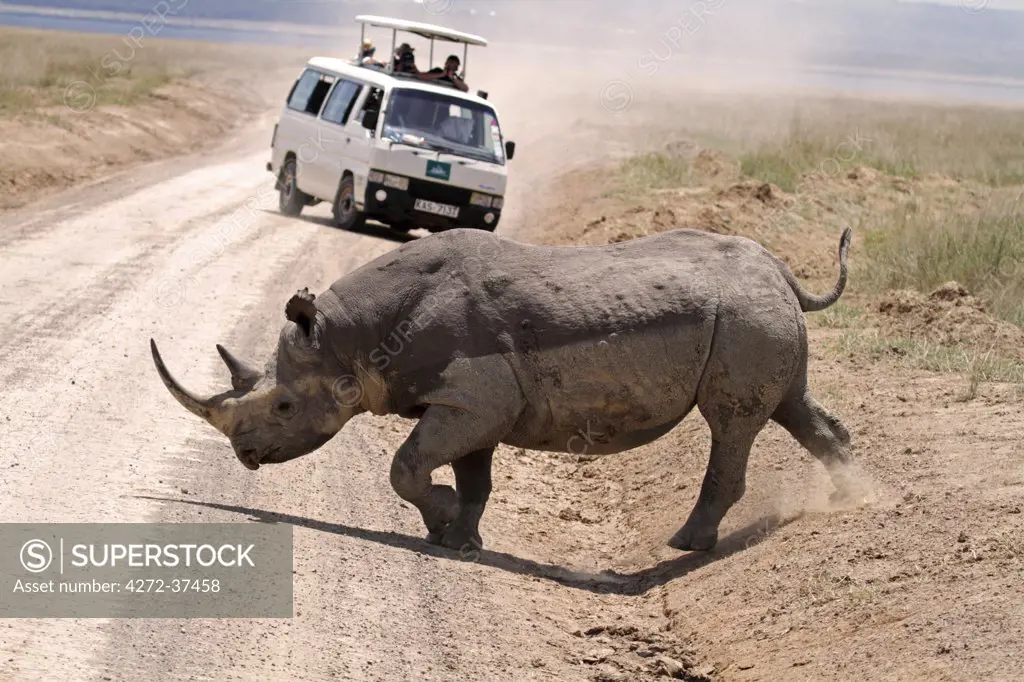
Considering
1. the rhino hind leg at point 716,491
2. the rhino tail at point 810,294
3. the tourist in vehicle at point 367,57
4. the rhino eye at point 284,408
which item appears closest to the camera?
the rhino eye at point 284,408

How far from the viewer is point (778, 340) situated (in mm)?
9078

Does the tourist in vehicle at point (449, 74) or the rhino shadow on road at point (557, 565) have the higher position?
the tourist in vehicle at point (449, 74)

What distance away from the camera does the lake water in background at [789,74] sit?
98.9 metres

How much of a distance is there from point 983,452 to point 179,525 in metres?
4.94

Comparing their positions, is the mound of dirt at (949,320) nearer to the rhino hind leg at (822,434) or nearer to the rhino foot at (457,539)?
the rhino hind leg at (822,434)

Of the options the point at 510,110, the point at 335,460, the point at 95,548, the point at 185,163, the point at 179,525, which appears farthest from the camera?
the point at 510,110

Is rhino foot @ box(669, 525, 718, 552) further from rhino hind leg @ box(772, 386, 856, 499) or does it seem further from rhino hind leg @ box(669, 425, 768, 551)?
rhino hind leg @ box(772, 386, 856, 499)

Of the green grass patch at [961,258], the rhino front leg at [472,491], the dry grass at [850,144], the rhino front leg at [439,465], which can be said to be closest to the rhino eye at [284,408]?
the rhino front leg at [439,465]

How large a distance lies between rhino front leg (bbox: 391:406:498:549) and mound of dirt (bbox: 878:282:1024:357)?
217 inches

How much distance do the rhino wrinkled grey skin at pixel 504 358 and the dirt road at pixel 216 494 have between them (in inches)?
23.2

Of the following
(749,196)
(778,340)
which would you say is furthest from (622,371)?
(749,196)

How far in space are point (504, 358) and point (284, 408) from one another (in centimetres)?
137

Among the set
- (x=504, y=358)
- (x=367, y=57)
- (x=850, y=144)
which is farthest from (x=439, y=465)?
(x=850, y=144)

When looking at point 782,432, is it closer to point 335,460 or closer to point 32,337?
point 335,460
